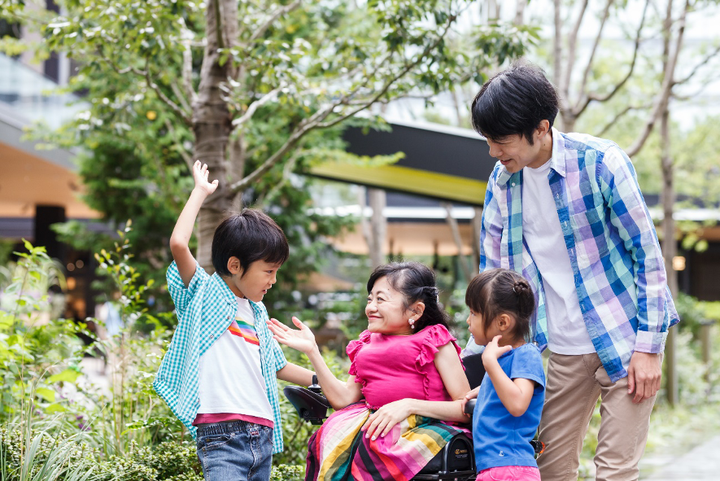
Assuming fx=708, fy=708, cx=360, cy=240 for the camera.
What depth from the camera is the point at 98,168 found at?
9594 millimetres

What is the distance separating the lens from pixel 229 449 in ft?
7.26

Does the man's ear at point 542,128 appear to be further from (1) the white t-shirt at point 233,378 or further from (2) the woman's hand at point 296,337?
(1) the white t-shirt at point 233,378

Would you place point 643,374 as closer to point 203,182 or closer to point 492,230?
point 492,230

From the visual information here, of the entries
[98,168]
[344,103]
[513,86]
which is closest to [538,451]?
[513,86]

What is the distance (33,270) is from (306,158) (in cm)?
416

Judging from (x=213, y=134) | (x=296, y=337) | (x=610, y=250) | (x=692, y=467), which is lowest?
(x=692, y=467)

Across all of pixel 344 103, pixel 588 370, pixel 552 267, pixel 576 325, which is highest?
pixel 344 103

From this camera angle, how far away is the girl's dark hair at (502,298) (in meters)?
2.19

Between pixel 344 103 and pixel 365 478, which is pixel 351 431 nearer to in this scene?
pixel 365 478

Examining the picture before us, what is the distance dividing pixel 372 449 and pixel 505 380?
1.58 ft

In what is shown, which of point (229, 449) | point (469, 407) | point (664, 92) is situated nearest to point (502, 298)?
point (469, 407)

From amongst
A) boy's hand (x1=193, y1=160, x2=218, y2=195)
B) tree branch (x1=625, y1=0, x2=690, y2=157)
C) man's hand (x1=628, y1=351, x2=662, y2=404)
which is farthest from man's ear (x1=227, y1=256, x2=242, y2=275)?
tree branch (x1=625, y1=0, x2=690, y2=157)

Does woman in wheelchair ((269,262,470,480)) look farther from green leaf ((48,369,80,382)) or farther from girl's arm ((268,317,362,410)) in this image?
green leaf ((48,369,80,382))

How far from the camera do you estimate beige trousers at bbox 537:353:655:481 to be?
2.25 metres
